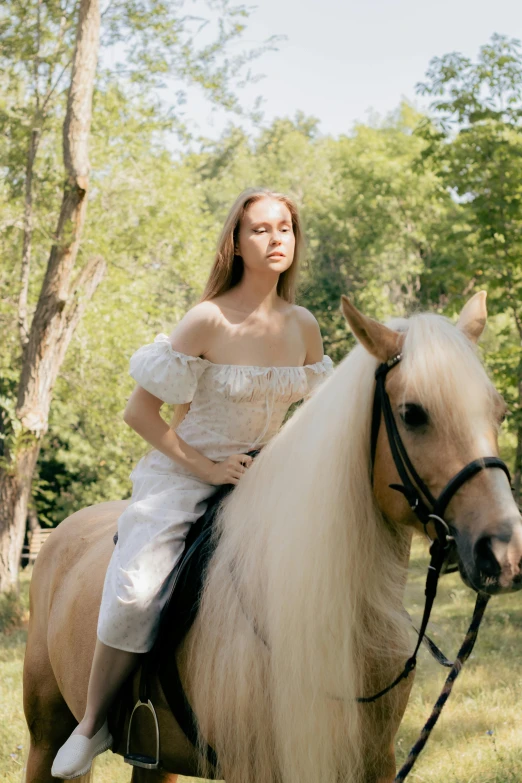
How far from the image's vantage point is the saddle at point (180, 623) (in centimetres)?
248

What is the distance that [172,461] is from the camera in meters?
2.68

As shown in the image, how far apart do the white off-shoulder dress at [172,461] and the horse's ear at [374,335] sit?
1.81ft

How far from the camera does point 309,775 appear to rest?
2.14 m

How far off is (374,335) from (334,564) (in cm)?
62

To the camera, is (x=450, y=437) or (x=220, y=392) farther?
(x=220, y=392)

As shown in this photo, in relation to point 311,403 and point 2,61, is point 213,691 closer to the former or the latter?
point 311,403

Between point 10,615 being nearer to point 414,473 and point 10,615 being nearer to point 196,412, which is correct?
point 196,412

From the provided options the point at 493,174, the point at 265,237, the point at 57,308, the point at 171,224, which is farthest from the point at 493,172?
the point at 171,224

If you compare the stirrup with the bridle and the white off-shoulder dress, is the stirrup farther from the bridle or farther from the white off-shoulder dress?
the bridle

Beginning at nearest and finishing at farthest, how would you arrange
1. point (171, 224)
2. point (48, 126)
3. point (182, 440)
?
point (182, 440) → point (48, 126) → point (171, 224)

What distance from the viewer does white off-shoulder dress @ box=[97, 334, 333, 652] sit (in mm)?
2502

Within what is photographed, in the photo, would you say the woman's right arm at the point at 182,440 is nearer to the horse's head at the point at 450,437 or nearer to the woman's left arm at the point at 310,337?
the woman's left arm at the point at 310,337

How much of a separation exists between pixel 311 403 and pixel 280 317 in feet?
1.63

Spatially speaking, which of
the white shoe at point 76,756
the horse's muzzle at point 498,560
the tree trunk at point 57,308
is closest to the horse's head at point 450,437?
the horse's muzzle at point 498,560
